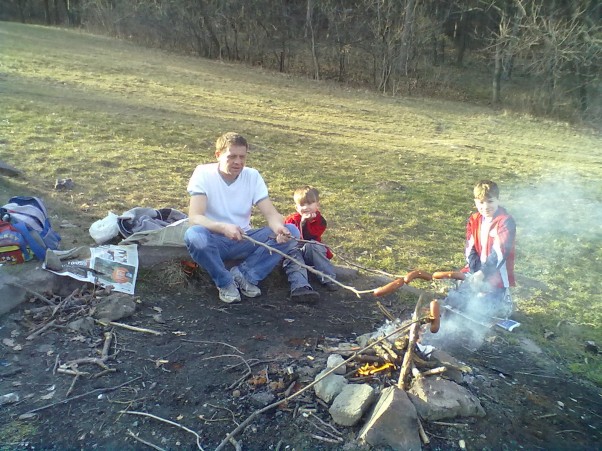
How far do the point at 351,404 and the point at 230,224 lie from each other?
1670mm

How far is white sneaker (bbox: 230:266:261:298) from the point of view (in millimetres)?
4152

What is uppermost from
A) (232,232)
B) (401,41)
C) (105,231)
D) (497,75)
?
(401,41)

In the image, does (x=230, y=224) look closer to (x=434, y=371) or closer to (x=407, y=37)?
(x=434, y=371)

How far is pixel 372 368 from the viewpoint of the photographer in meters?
3.02

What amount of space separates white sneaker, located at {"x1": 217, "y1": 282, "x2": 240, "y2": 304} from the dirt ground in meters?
0.05

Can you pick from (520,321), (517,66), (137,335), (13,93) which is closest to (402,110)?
(517,66)

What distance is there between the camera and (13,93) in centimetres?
1039

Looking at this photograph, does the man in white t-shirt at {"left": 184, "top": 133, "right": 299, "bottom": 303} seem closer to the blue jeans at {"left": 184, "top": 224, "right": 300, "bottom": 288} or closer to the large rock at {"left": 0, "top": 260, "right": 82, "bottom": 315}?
the blue jeans at {"left": 184, "top": 224, "right": 300, "bottom": 288}

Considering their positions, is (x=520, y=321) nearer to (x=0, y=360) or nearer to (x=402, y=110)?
(x=0, y=360)

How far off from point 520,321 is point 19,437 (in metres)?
3.61

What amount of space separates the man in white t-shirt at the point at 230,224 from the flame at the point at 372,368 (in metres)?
1.31

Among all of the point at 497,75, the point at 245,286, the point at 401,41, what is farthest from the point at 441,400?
the point at 497,75

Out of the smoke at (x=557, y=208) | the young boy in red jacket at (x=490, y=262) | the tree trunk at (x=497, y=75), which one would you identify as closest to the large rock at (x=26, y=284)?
the young boy in red jacket at (x=490, y=262)

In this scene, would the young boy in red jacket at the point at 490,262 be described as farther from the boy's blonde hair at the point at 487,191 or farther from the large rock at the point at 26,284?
the large rock at the point at 26,284
